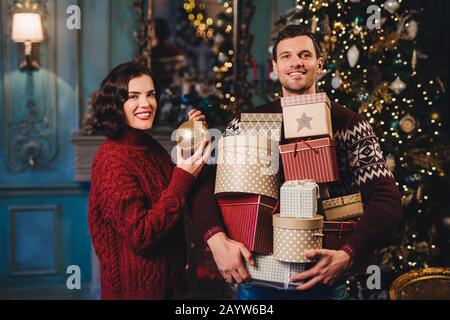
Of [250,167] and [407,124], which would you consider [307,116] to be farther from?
[407,124]

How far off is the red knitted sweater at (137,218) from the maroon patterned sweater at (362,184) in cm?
13

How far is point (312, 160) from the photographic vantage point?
6.03ft

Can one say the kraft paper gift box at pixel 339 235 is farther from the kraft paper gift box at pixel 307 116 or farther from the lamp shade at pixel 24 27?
the lamp shade at pixel 24 27

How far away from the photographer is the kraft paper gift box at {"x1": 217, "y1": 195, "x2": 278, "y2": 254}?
184 cm

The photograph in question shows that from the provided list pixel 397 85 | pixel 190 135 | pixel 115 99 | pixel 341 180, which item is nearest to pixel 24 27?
pixel 115 99

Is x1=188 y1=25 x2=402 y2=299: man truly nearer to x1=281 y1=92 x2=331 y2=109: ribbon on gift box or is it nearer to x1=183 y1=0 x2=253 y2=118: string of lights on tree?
x1=281 y1=92 x2=331 y2=109: ribbon on gift box

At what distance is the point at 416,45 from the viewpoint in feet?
10.9

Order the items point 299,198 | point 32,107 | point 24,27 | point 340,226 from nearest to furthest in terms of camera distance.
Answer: point 299,198 → point 340,226 → point 24,27 → point 32,107

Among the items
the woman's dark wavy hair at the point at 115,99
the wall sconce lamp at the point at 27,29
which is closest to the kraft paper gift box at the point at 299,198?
the woman's dark wavy hair at the point at 115,99

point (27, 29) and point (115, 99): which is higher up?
point (27, 29)

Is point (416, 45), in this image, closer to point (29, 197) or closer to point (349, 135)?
point (349, 135)

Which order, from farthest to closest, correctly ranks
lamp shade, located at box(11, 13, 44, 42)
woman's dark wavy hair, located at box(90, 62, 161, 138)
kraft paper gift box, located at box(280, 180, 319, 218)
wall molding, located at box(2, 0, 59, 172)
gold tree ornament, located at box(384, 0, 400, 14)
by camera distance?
wall molding, located at box(2, 0, 59, 172)
lamp shade, located at box(11, 13, 44, 42)
gold tree ornament, located at box(384, 0, 400, 14)
woman's dark wavy hair, located at box(90, 62, 161, 138)
kraft paper gift box, located at box(280, 180, 319, 218)

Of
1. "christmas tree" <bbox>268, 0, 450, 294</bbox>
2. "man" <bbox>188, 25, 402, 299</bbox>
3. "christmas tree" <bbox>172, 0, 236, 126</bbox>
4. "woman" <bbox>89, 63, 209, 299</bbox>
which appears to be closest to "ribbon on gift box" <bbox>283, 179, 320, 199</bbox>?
"man" <bbox>188, 25, 402, 299</bbox>

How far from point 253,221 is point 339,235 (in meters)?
0.29
